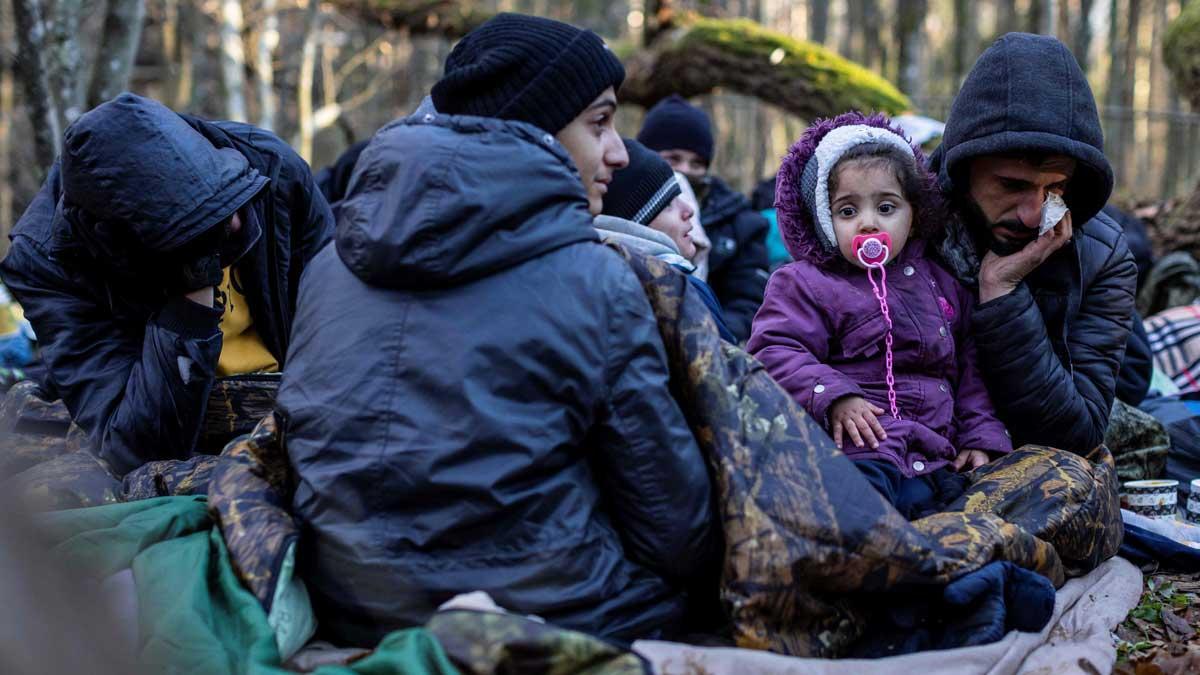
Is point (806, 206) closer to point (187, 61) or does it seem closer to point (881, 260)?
point (881, 260)

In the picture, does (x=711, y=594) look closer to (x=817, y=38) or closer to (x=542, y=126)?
(x=542, y=126)

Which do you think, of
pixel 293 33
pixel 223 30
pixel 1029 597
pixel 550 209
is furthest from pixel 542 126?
pixel 293 33

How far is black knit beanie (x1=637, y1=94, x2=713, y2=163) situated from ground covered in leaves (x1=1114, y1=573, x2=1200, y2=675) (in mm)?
3946

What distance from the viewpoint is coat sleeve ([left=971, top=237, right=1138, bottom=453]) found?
3.34 metres

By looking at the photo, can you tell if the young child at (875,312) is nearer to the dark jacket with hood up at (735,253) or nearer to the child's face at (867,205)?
the child's face at (867,205)

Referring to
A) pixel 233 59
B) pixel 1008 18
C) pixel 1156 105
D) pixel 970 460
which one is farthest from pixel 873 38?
pixel 970 460

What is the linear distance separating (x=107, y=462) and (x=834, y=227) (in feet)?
8.28

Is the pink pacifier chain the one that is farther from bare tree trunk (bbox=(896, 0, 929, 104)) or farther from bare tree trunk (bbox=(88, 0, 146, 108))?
bare tree trunk (bbox=(896, 0, 929, 104))

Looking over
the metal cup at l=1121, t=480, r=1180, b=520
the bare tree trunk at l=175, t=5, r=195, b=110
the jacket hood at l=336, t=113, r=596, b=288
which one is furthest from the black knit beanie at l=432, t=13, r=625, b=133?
the bare tree trunk at l=175, t=5, r=195, b=110

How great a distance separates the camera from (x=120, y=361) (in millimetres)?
3773

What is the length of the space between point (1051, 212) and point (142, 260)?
2900mm

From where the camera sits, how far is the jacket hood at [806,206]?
3.52 m

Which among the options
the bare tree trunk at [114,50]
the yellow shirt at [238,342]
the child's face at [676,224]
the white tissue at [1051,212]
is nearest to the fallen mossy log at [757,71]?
the bare tree trunk at [114,50]

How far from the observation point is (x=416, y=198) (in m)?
2.43
